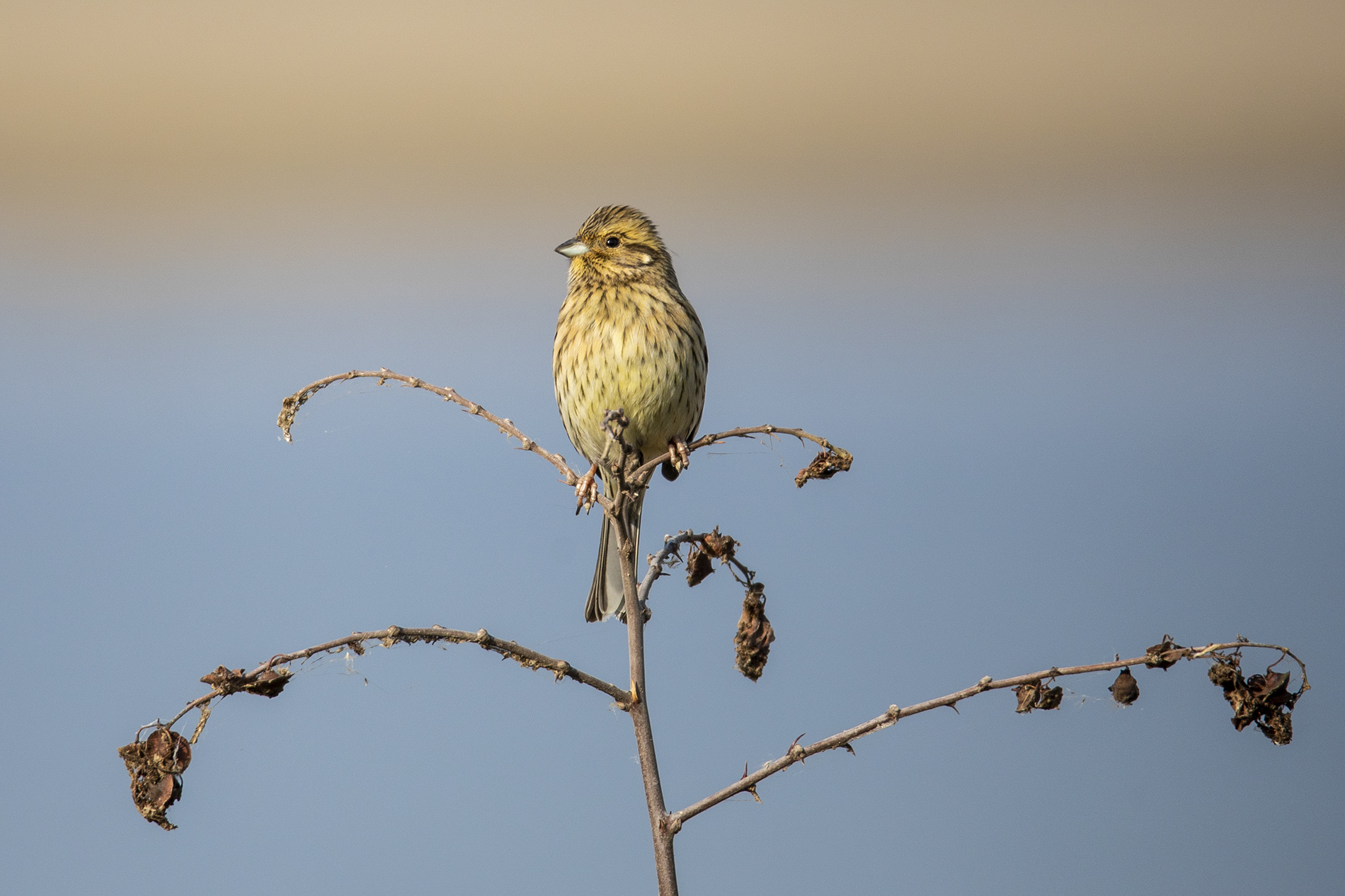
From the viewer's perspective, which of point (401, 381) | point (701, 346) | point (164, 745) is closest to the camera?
point (164, 745)

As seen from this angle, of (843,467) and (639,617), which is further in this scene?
(843,467)

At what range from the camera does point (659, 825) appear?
76.4 inches

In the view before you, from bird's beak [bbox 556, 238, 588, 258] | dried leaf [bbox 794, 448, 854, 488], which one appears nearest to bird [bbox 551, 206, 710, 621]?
bird's beak [bbox 556, 238, 588, 258]

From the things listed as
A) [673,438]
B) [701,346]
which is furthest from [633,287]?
[673,438]

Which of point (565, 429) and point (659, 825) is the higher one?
point (565, 429)

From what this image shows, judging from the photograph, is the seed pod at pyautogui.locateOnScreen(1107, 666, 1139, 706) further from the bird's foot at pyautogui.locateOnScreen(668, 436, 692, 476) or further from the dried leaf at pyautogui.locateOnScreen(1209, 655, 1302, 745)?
the bird's foot at pyautogui.locateOnScreen(668, 436, 692, 476)

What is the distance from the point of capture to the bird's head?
488 centimetres

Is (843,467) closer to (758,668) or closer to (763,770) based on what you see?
(758,668)

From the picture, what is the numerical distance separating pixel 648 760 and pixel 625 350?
2604 mm

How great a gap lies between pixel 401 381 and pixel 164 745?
814 millimetres

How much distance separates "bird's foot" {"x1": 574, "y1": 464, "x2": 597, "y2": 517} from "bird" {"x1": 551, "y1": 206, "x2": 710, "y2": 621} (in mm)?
196

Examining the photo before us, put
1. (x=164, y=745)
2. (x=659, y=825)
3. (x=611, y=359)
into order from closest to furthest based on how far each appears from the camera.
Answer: (x=659, y=825) → (x=164, y=745) → (x=611, y=359)

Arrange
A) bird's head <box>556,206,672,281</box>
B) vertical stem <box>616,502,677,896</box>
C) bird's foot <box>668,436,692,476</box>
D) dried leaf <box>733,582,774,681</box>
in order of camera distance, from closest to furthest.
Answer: vertical stem <box>616,502,677,896</box>
dried leaf <box>733,582,774,681</box>
bird's foot <box>668,436,692,476</box>
bird's head <box>556,206,672,281</box>

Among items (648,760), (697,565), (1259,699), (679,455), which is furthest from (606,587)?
(1259,699)
